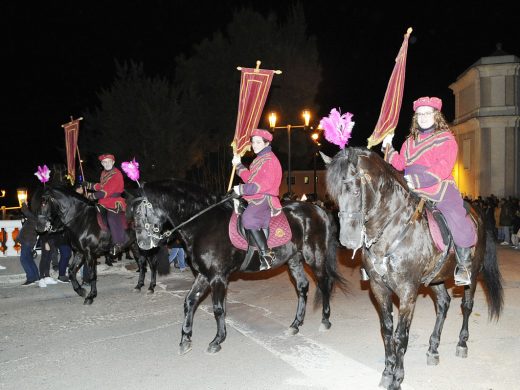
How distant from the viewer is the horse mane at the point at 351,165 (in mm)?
4730

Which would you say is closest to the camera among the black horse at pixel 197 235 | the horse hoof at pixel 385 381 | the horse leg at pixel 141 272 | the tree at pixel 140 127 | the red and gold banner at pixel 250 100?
the horse hoof at pixel 385 381

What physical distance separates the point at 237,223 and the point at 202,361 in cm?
192

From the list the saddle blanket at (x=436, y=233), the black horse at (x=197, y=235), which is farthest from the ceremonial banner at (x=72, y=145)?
the saddle blanket at (x=436, y=233)

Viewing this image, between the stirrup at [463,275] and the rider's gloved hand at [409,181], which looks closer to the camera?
the rider's gloved hand at [409,181]

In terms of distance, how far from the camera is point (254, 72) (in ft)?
27.1

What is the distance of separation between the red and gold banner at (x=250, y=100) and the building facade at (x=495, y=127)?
27818 mm

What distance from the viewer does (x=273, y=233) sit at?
716 centimetres

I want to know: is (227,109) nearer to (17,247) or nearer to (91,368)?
(17,247)

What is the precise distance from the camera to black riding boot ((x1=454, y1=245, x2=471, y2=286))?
18.6 ft

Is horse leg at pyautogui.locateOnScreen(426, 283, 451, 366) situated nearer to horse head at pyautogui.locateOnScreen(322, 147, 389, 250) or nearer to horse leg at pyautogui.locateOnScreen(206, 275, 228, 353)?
horse head at pyautogui.locateOnScreen(322, 147, 389, 250)

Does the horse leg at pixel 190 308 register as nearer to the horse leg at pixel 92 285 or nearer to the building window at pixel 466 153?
the horse leg at pixel 92 285

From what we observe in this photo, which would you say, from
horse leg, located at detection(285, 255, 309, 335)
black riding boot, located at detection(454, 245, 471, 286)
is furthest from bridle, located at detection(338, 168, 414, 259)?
horse leg, located at detection(285, 255, 309, 335)

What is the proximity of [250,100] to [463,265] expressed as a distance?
4368 mm

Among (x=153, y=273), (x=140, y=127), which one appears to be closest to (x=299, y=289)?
(x=153, y=273)
